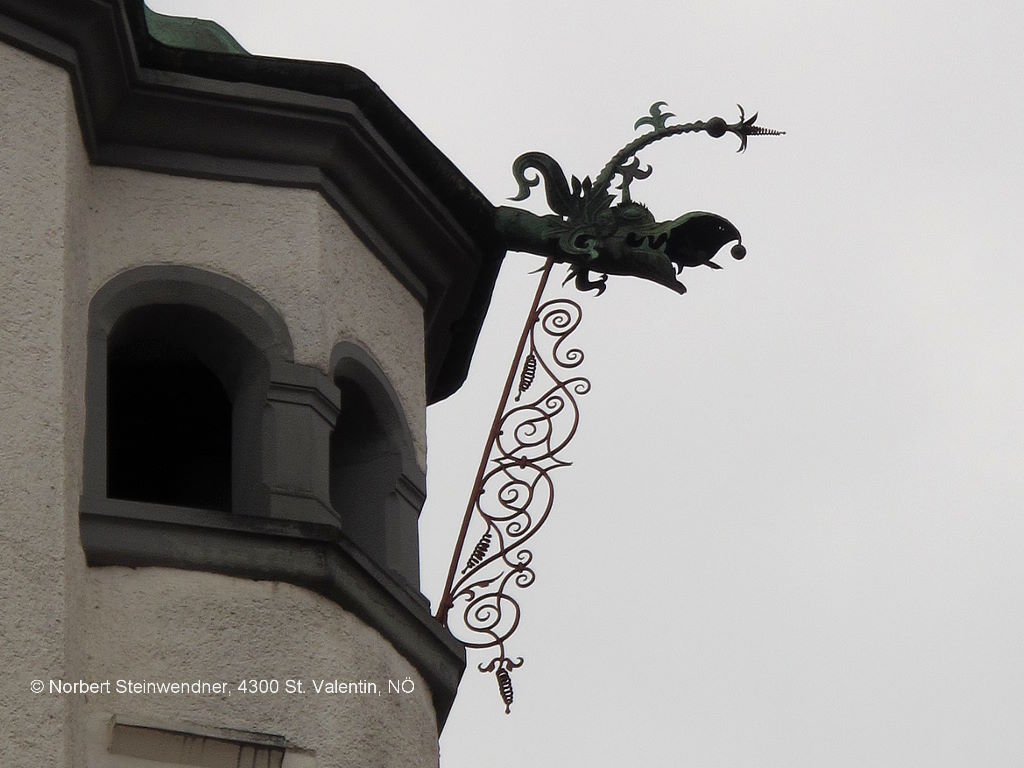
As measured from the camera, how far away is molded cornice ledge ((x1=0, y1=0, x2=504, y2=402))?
40.2ft

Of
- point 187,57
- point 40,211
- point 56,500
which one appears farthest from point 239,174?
point 56,500

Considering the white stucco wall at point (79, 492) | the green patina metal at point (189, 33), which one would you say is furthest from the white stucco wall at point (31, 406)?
the green patina metal at point (189, 33)

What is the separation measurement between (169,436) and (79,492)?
286cm

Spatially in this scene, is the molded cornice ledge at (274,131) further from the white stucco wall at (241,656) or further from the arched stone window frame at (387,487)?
the white stucco wall at (241,656)

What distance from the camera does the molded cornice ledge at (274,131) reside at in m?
12.2

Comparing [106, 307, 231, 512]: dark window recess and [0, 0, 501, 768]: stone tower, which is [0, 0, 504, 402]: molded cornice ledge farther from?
[106, 307, 231, 512]: dark window recess

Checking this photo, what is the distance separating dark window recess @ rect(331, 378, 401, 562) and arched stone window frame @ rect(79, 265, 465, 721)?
2.3 inches

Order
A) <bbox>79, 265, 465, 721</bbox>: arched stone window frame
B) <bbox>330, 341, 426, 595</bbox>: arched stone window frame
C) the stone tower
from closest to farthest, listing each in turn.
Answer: the stone tower, <bbox>79, 265, 465, 721</bbox>: arched stone window frame, <bbox>330, 341, 426, 595</bbox>: arched stone window frame

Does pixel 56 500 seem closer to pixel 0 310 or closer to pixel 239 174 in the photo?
pixel 0 310

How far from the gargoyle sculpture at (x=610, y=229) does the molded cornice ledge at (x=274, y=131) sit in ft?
0.98

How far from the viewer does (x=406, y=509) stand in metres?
12.7

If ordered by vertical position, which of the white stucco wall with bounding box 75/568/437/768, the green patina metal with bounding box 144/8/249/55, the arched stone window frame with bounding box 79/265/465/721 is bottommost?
the white stucco wall with bounding box 75/568/437/768

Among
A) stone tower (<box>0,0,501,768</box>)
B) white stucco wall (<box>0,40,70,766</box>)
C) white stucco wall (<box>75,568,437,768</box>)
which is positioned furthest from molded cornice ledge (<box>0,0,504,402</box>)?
white stucco wall (<box>75,568,437,768</box>)

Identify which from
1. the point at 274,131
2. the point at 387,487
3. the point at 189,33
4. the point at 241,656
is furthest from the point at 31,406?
the point at 189,33
